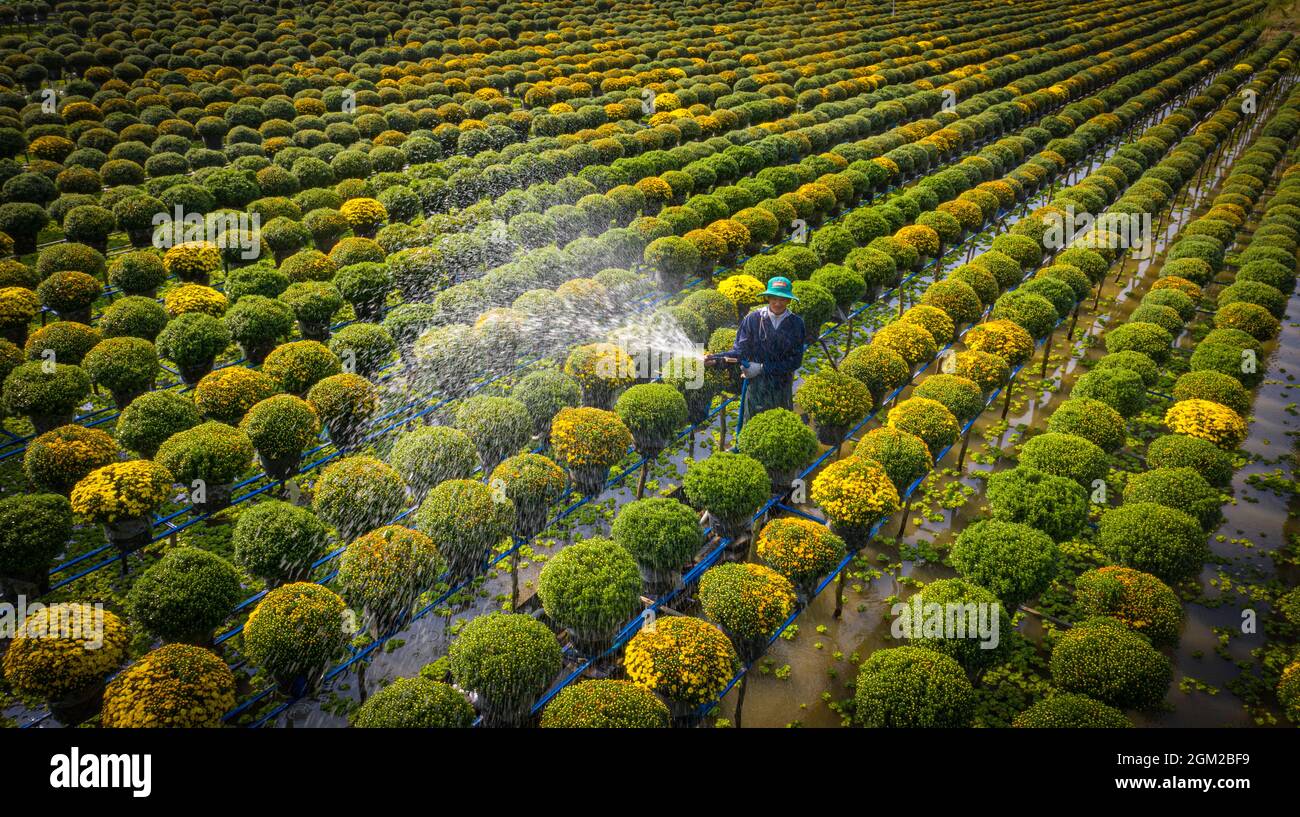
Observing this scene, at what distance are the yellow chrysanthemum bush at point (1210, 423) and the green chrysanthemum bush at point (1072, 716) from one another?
19.6 feet

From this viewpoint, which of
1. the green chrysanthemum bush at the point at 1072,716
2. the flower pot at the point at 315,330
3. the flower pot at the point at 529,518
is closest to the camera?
the green chrysanthemum bush at the point at 1072,716

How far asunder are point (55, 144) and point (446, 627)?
21.4 meters

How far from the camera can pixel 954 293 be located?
14.8m

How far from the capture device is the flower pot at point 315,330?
14.6 m

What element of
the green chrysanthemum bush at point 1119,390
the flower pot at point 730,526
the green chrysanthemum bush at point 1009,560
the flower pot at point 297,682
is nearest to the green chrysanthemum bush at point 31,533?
→ the flower pot at point 297,682

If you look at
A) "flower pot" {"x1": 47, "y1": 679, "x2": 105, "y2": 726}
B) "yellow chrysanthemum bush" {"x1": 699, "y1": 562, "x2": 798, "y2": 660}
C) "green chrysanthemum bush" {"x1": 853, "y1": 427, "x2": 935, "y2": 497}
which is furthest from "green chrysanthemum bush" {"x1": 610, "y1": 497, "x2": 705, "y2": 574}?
"flower pot" {"x1": 47, "y1": 679, "x2": 105, "y2": 726}

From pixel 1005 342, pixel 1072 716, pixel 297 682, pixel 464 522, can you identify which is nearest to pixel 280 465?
pixel 464 522

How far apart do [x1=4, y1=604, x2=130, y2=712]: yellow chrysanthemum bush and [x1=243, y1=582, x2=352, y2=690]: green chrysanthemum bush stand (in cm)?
133

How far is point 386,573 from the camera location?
8594 millimetres

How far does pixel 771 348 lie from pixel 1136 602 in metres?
5.45

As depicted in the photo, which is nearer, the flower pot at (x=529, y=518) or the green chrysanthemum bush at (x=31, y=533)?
the green chrysanthemum bush at (x=31, y=533)

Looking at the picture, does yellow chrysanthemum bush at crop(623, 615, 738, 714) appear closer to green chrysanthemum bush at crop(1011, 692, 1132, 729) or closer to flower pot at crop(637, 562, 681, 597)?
flower pot at crop(637, 562, 681, 597)

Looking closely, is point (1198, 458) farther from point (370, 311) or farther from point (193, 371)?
point (193, 371)

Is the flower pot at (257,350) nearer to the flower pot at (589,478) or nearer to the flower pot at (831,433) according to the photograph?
the flower pot at (589,478)
